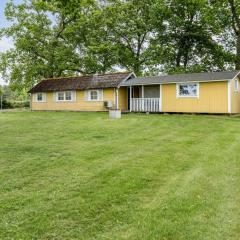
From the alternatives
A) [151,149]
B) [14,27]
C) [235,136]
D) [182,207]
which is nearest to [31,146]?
[151,149]

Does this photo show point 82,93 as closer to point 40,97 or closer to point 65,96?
point 65,96

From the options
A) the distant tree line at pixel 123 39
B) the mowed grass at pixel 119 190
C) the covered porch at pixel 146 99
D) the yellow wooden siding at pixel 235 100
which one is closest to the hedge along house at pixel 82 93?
the covered porch at pixel 146 99

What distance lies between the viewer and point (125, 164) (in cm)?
788

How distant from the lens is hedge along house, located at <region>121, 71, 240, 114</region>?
22344mm

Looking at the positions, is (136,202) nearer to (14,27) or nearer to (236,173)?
(236,173)

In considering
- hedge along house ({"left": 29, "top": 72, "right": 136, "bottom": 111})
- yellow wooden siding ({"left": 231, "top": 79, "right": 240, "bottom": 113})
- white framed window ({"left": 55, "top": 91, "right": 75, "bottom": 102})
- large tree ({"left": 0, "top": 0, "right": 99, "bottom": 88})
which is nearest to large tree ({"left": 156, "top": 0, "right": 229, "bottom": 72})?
large tree ({"left": 0, "top": 0, "right": 99, "bottom": 88})

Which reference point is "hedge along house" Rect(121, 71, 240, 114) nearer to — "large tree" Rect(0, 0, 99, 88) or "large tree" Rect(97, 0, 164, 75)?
"large tree" Rect(97, 0, 164, 75)

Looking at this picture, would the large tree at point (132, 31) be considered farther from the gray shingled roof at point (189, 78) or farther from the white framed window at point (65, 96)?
the gray shingled roof at point (189, 78)

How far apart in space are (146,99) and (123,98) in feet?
8.97

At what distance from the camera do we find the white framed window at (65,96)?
30266mm

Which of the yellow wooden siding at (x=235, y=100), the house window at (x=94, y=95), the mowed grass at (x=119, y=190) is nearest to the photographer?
the mowed grass at (x=119, y=190)

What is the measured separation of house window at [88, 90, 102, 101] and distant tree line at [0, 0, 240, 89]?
9275mm

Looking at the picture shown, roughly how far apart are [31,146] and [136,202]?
214 inches

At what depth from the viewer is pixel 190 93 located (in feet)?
77.9
